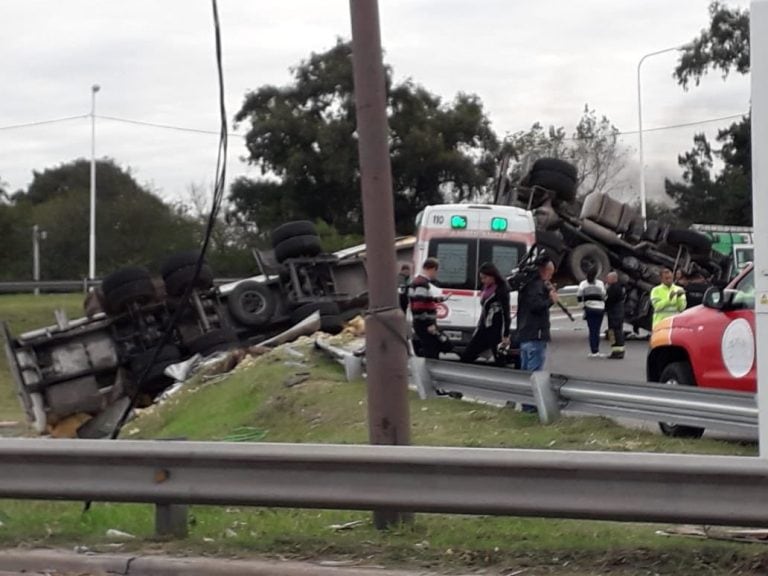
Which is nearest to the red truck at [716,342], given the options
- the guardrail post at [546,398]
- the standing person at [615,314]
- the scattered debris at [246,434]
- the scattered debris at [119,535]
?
the guardrail post at [546,398]

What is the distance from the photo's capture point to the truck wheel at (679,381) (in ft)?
35.6

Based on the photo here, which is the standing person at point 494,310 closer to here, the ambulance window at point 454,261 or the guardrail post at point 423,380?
the guardrail post at point 423,380

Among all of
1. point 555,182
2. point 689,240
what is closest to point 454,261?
point 555,182

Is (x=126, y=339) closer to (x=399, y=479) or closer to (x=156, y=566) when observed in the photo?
(x=156, y=566)

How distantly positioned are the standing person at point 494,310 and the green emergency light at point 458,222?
6.64 m

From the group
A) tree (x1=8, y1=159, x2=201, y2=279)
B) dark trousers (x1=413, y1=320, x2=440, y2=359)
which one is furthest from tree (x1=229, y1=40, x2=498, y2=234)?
dark trousers (x1=413, y1=320, x2=440, y2=359)

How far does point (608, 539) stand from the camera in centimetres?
683

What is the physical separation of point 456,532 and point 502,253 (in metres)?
14.2

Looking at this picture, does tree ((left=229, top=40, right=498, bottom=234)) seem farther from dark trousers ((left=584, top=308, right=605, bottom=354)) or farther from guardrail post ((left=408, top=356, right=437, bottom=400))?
guardrail post ((left=408, top=356, right=437, bottom=400))

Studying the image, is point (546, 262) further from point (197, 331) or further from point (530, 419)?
point (197, 331)

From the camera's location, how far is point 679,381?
11484 millimetres

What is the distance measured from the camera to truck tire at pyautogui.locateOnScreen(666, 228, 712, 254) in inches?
1029

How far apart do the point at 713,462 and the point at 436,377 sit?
7.18 metres

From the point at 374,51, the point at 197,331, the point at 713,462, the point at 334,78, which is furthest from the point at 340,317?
the point at 334,78
